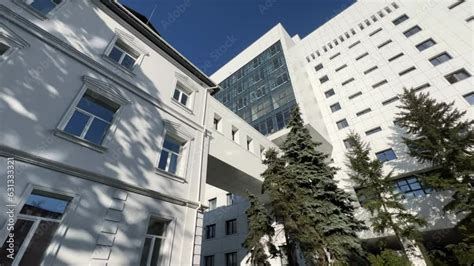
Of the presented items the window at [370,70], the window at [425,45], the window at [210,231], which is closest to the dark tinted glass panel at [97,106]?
the window at [210,231]

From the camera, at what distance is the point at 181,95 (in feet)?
40.2

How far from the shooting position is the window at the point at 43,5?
7627 mm

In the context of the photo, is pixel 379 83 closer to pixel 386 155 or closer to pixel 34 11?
pixel 386 155

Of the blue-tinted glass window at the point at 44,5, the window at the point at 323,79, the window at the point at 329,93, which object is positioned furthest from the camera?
the window at the point at 323,79

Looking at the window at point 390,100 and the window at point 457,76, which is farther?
the window at point 390,100

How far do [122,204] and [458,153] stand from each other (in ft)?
58.8

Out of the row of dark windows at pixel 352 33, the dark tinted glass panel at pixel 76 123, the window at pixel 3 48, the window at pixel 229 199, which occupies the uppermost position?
the row of dark windows at pixel 352 33

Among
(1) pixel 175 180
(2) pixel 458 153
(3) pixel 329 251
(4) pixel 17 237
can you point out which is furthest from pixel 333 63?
(4) pixel 17 237

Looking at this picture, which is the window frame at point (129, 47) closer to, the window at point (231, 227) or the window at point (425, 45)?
the window at point (231, 227)

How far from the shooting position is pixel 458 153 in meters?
12.4

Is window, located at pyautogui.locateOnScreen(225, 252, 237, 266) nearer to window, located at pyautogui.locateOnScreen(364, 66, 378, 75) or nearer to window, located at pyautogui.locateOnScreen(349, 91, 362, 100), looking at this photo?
window, located at pyautogui.locateOnScreen(349, 91, 362, 100)

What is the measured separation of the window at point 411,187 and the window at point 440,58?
41.2 feet

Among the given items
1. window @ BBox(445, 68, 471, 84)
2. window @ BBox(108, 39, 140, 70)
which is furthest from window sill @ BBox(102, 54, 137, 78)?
window @ BBox(445, 68, 471, 84)

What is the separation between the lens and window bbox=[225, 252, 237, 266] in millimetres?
19281
